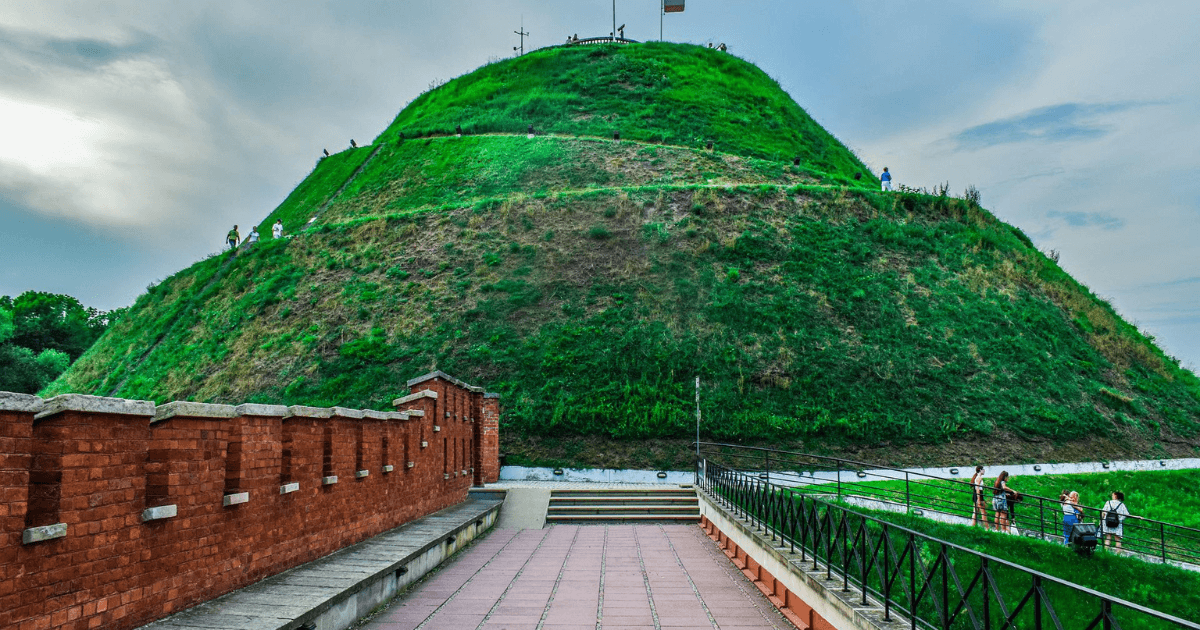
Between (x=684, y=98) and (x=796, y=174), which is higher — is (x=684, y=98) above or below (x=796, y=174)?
above

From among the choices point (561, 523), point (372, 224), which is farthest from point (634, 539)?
point (372, 224)

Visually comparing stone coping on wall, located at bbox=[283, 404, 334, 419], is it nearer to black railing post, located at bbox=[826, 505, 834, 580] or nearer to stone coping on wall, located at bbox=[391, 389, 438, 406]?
stone coping on wall, located at bbox=[391, 389, 438, 406]

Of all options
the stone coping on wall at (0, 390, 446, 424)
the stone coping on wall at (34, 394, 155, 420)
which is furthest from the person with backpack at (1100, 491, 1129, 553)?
the stone coping on wall at (34, 394, 155, 420)

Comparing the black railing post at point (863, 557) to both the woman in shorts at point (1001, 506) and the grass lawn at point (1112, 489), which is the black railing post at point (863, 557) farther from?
the grass lawn at point (1112, 489)

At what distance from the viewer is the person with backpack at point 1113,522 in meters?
13.0

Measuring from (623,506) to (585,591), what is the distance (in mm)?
7110

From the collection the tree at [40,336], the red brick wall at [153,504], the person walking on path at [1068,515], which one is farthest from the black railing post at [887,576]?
the tree at [40,336]

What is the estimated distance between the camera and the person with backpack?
12961 millimetres

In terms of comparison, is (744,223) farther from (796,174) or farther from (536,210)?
(796,174)

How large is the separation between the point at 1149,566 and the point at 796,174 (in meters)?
33.2

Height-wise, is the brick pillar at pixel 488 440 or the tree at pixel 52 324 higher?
the tree at pixel 52 324

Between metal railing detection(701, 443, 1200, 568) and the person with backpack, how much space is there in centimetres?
13

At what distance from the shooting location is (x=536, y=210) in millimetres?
32875

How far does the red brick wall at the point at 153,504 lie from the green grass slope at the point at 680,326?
13196 mm
